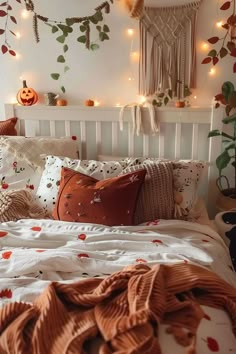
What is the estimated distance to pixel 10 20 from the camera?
2344 mm

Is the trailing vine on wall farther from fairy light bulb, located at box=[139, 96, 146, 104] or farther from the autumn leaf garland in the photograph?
the autumn leaf garland

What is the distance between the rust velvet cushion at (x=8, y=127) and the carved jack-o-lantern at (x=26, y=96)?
14 cm

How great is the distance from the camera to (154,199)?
178 centimetres

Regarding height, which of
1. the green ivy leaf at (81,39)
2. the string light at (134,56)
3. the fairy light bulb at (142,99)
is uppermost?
the green ivy leaf at (81,39)

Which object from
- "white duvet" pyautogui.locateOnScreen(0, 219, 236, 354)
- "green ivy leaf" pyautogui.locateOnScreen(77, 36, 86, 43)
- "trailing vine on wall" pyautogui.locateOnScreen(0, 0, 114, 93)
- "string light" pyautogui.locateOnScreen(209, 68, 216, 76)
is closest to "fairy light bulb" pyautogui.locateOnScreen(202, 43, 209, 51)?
"string light" pyautogui.locateOnScreen(209, 68, 216, 76)

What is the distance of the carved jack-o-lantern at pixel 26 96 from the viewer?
7.81ft

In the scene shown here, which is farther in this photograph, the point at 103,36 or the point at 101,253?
the point at 103,36

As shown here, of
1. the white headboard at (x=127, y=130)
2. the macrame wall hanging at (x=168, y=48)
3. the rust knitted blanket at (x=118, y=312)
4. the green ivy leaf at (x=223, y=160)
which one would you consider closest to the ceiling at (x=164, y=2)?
the macrame wall hanging at (x=168, y=48)

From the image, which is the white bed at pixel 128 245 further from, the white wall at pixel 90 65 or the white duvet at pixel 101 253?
the white wall at pixel 90 65

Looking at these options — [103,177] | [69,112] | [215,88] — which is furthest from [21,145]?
[215,88]

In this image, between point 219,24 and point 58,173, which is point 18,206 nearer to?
point 58,173

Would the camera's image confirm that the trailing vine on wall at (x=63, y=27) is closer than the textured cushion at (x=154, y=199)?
No

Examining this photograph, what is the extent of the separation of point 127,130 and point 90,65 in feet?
1.54

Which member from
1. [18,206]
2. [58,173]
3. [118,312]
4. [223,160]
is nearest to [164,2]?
[223,160]
